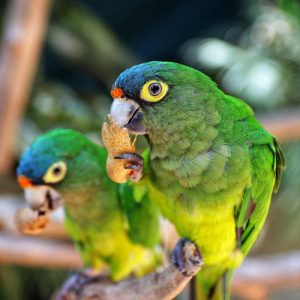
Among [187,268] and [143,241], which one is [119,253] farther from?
[187,268]

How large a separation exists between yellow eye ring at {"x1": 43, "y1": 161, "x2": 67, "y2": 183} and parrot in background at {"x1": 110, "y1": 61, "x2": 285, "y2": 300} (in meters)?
0.22

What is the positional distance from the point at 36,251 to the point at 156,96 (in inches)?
44.8

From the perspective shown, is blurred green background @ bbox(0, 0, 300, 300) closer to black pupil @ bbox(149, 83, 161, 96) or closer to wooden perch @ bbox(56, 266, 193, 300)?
wooden perch @ bbox(56, 266, 193, 300)

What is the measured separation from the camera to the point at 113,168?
2.60 feet

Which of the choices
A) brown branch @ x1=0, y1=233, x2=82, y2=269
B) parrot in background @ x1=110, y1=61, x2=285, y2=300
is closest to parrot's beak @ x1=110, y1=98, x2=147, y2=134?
parrot in background @ x1=110, y1=61, x2=285, y2=300

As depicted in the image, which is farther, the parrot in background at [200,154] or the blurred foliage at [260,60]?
the blurred foliage at [260,60]

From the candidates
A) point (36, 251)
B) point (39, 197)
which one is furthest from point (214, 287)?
point (36, 251)

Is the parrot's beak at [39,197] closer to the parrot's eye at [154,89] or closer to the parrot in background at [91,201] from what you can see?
the parrot in background at [91,201]

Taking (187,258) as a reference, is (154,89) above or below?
above

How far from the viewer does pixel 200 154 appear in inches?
33.6

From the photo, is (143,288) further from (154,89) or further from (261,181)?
(154,89)

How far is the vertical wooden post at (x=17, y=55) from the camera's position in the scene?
196cm

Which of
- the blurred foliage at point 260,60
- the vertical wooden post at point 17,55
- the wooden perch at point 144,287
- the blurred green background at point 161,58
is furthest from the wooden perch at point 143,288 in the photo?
the blurred foliage at point 260,60

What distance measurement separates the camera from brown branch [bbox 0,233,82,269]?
1765 millimetres
